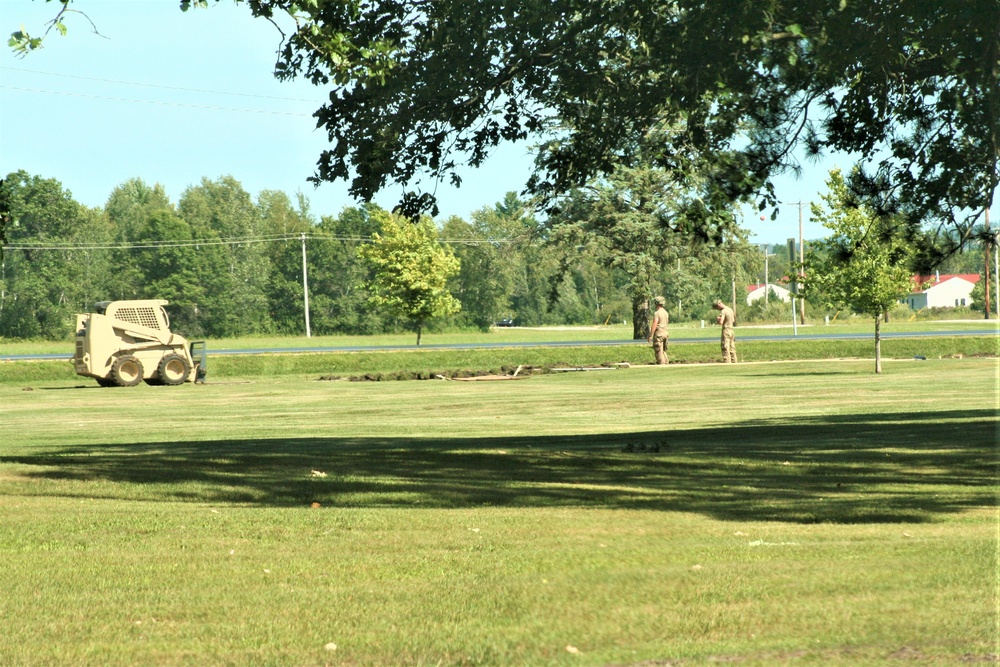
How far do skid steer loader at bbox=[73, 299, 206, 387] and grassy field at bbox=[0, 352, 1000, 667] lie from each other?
1736 cm

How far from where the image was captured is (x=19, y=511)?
9516 mm

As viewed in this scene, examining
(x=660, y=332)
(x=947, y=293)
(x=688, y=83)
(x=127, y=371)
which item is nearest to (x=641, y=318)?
(x=660, y=332)

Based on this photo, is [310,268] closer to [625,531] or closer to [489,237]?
[489,237]

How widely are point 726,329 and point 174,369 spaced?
16407mm

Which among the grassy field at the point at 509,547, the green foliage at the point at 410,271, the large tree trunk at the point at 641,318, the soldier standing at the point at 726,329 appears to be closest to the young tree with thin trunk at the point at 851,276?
the soldier standing at the point at 726,329

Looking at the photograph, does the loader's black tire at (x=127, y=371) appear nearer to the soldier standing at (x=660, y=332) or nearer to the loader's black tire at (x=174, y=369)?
the loader's black tire at (x=174, y=369)

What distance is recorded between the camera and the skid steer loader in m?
34.9

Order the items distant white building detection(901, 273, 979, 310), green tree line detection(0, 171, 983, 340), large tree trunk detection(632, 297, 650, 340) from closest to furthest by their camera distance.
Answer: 1. large tree trunk detection(632, 297, 650, 340)
2. green tree line detection(0, 171, 983, 340)
3. distant white building detection(901, 273, 979, 310)

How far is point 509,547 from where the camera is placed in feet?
25.6

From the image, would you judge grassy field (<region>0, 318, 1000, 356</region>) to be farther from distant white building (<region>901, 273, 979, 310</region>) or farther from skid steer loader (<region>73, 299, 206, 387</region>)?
distant white building (<region>901, 273, 979, 310</region>)

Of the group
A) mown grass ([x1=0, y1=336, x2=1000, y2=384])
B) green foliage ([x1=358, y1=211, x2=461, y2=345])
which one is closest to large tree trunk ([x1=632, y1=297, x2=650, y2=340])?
mown grass ([x1=0, y1=336, x2=1000, y2=384])

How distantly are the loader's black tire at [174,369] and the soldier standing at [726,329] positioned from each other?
1544cm

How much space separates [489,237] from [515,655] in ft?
366

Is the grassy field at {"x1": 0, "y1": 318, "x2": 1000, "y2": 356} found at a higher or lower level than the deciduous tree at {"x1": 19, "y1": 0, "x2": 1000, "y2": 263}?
lower
